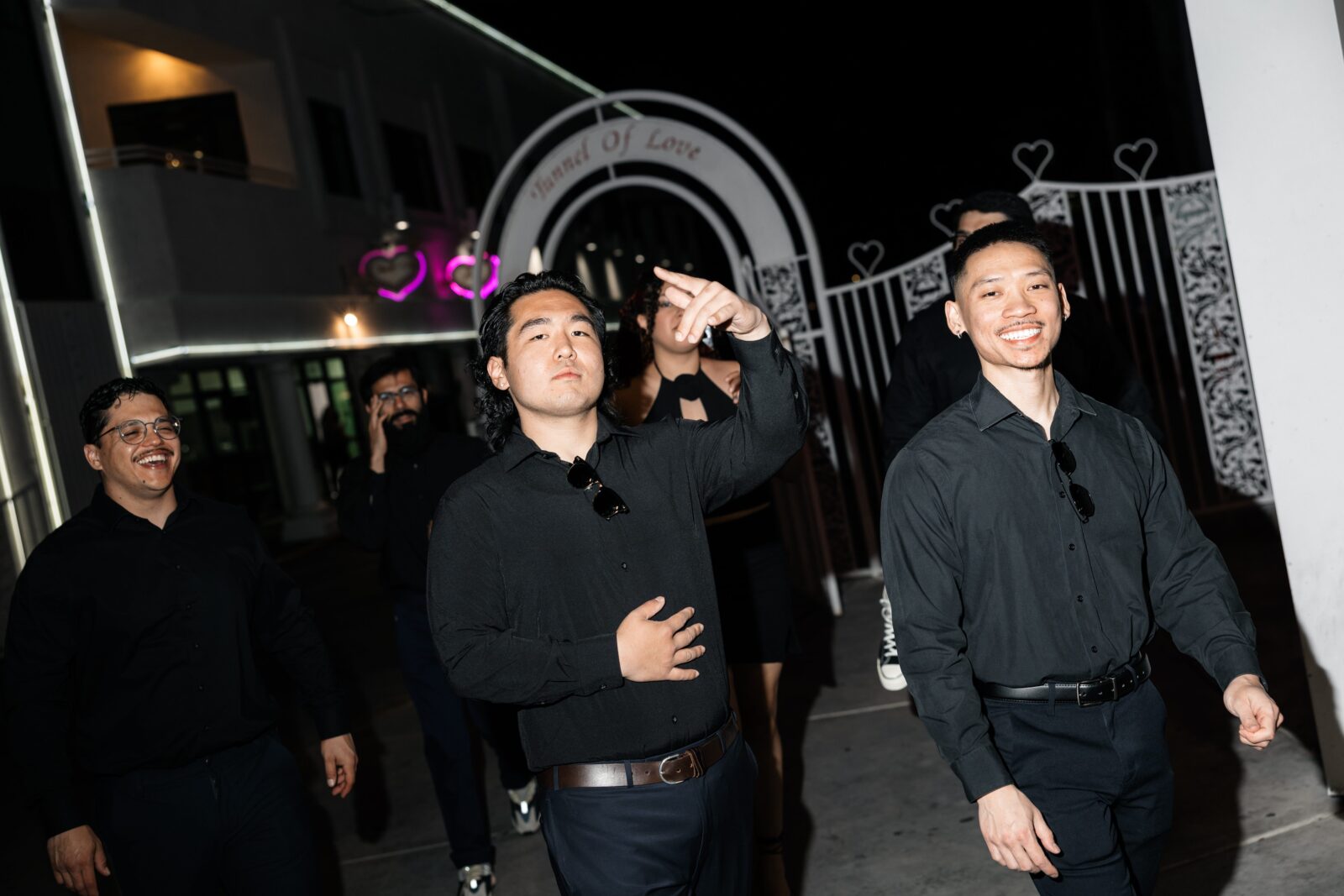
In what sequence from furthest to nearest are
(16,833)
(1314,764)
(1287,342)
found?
(16,833) < (1314,764) < (1287,342)

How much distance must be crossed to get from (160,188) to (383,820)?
12415mm

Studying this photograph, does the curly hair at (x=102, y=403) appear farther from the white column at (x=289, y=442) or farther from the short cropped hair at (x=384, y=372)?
the white column at (x=289, y=442)

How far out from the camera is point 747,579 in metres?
4.02

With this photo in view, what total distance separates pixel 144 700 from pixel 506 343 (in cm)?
145

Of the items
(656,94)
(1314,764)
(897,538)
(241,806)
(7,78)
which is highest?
(7,78)

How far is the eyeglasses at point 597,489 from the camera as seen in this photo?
7.82 ft

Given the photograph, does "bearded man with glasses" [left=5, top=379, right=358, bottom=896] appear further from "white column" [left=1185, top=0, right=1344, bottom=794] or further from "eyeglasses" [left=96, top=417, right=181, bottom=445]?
"white column" [left=1185, top=0, right=1344, bottom=794]

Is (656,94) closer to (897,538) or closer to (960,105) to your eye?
(897,538)

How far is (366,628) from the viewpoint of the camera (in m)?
10.1

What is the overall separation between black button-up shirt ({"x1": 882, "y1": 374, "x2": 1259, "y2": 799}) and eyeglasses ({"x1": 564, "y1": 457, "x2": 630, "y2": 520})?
Result: 569mm

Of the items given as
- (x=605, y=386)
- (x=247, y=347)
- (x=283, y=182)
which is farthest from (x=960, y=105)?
(x=605, y=386)

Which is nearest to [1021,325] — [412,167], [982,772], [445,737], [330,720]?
[982,772]

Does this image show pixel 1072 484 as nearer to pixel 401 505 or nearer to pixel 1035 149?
pixel 401 505

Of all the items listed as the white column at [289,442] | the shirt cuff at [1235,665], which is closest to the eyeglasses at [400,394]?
the shirt cuff at [1235,665]
